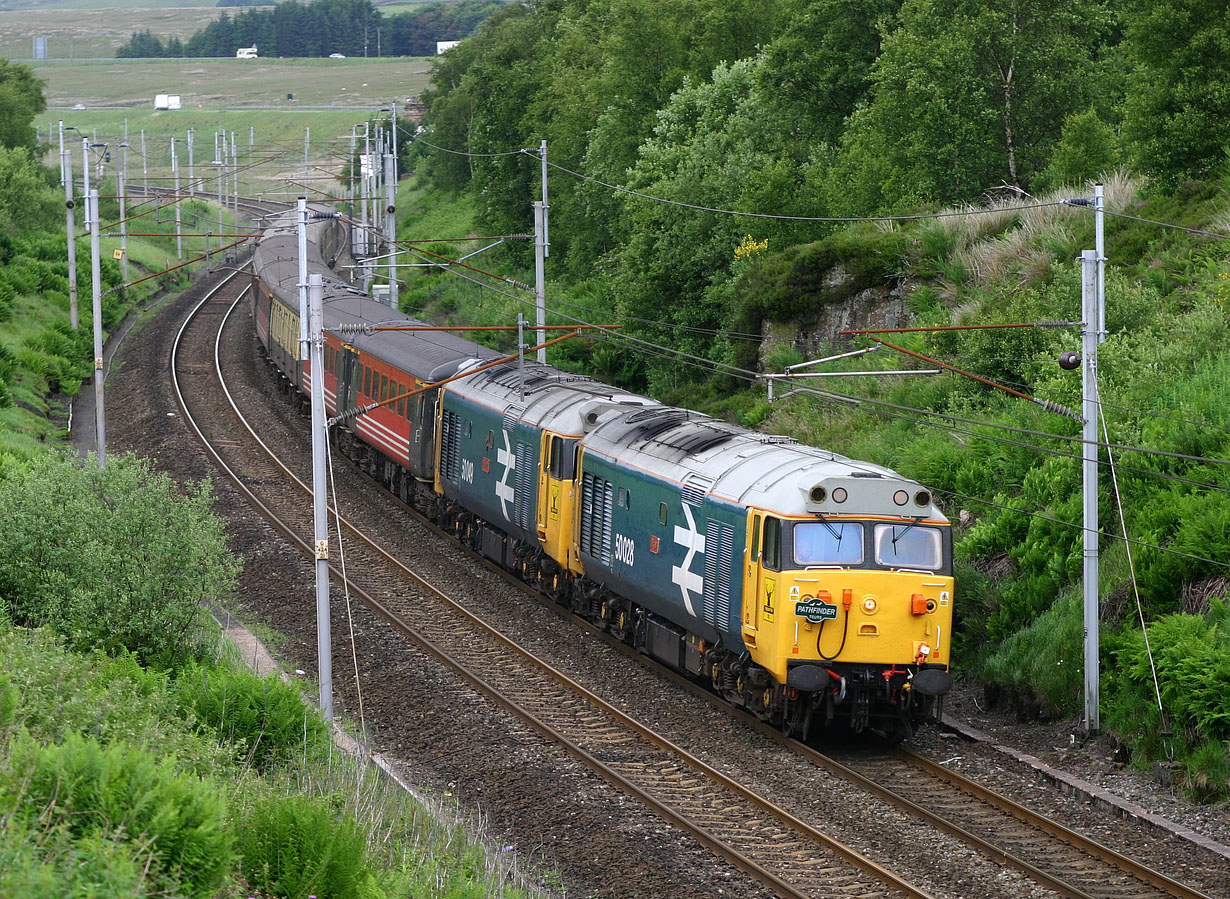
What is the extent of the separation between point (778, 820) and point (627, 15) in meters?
41.7

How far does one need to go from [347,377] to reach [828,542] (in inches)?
814

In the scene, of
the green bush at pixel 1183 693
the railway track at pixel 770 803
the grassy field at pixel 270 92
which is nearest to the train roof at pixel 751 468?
the railway track at pixel 770 803

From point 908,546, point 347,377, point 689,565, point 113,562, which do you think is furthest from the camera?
point 347,377

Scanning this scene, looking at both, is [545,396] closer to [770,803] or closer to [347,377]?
[770,803]

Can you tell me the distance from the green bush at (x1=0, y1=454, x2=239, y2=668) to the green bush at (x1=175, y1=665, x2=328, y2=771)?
247cm

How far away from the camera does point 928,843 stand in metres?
13.9

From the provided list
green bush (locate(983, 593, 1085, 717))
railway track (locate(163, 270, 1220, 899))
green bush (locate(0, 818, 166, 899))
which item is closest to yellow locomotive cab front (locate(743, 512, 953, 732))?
railway track (locate(163, 270, 1220, 899))

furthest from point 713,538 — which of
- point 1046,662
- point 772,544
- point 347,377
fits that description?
point 347,377

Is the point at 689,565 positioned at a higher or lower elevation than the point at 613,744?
higher

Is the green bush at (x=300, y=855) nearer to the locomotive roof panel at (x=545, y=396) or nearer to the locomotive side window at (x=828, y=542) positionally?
the locomotive side window at (x=828, y=542)

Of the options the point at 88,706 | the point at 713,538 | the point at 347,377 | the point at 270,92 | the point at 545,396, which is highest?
the point at 270,92

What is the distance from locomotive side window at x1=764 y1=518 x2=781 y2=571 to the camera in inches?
637

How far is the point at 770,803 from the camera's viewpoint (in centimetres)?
1488

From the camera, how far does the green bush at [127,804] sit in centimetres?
888
